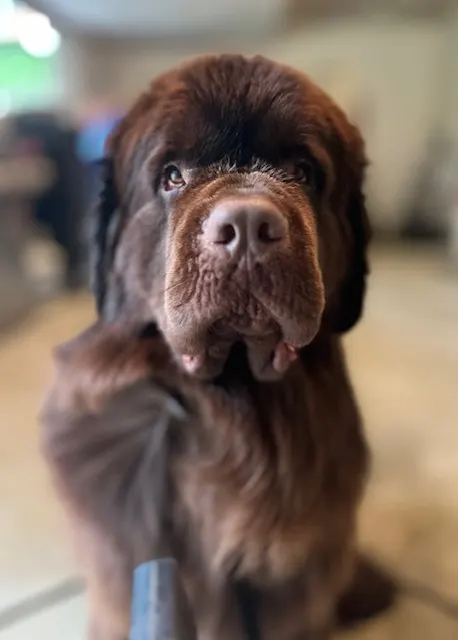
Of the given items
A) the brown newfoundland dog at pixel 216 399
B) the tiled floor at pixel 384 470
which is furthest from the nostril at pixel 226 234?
the tiled floor at pixel 384 470

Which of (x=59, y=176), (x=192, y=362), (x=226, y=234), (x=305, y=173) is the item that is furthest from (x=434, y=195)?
(x=226, y=234)

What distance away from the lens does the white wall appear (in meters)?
4.25

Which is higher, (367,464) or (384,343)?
(367,464)

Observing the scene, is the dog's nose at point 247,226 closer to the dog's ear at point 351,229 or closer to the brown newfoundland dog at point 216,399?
the brown newfoundland dog at point 216,399

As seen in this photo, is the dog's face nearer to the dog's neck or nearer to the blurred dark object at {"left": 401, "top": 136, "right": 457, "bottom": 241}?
the dog's neck

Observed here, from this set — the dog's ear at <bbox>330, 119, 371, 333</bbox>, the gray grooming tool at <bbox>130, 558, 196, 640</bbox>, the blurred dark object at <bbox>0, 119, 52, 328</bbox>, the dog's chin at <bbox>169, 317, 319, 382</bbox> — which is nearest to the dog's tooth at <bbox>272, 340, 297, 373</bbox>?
the dog's chin at <bbox>169, 317, 319, 382</bbox>

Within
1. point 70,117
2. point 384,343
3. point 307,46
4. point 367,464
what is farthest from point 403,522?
point 307,46

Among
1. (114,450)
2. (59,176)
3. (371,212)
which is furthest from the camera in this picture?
(59,176)

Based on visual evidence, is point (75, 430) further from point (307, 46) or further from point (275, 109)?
point (307, 46)

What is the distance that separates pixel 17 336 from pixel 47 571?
1.36 m

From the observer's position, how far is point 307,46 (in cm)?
427

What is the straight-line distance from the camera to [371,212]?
116cm

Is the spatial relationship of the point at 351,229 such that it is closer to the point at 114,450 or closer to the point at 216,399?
the point at 216,399

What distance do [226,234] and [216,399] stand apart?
11.5 inches
